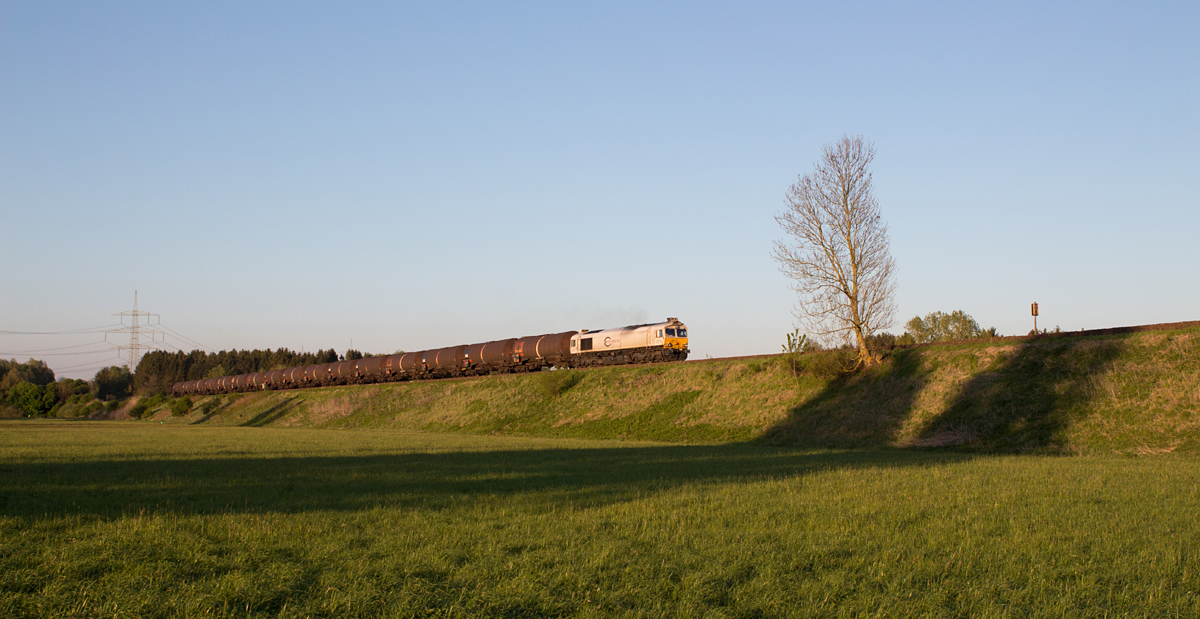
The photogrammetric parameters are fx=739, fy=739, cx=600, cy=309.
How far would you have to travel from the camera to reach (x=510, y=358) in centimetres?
5800

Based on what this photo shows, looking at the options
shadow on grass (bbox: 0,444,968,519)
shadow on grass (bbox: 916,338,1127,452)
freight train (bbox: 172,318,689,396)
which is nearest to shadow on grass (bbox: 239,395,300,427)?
freight train (bbox: 172,318,689,396)

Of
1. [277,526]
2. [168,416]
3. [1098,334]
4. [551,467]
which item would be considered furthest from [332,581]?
[168,416]

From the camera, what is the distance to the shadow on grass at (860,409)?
28.8 meters

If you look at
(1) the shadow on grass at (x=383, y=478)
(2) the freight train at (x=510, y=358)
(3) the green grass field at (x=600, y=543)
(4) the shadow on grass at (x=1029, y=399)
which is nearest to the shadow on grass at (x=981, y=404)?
(4) the shadow on grass at (x=1029, y=399)

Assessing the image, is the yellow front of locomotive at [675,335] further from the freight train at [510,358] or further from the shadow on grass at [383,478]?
the shadow on grass at [383,478]

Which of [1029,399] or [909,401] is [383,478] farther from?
[1029,399]

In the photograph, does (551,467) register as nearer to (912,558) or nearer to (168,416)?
(912,558)

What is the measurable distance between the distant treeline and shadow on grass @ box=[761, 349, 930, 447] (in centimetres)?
13031

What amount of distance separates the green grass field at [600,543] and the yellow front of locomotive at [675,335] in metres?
30.7

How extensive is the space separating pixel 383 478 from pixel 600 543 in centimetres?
856

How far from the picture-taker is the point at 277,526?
34.1 ft

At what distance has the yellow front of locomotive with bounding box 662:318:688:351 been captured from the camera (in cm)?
4878

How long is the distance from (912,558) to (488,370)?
53693 mm

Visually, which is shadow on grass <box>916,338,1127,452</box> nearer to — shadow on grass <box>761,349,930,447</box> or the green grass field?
shadow on grass <box>761,349,930,447</box>
